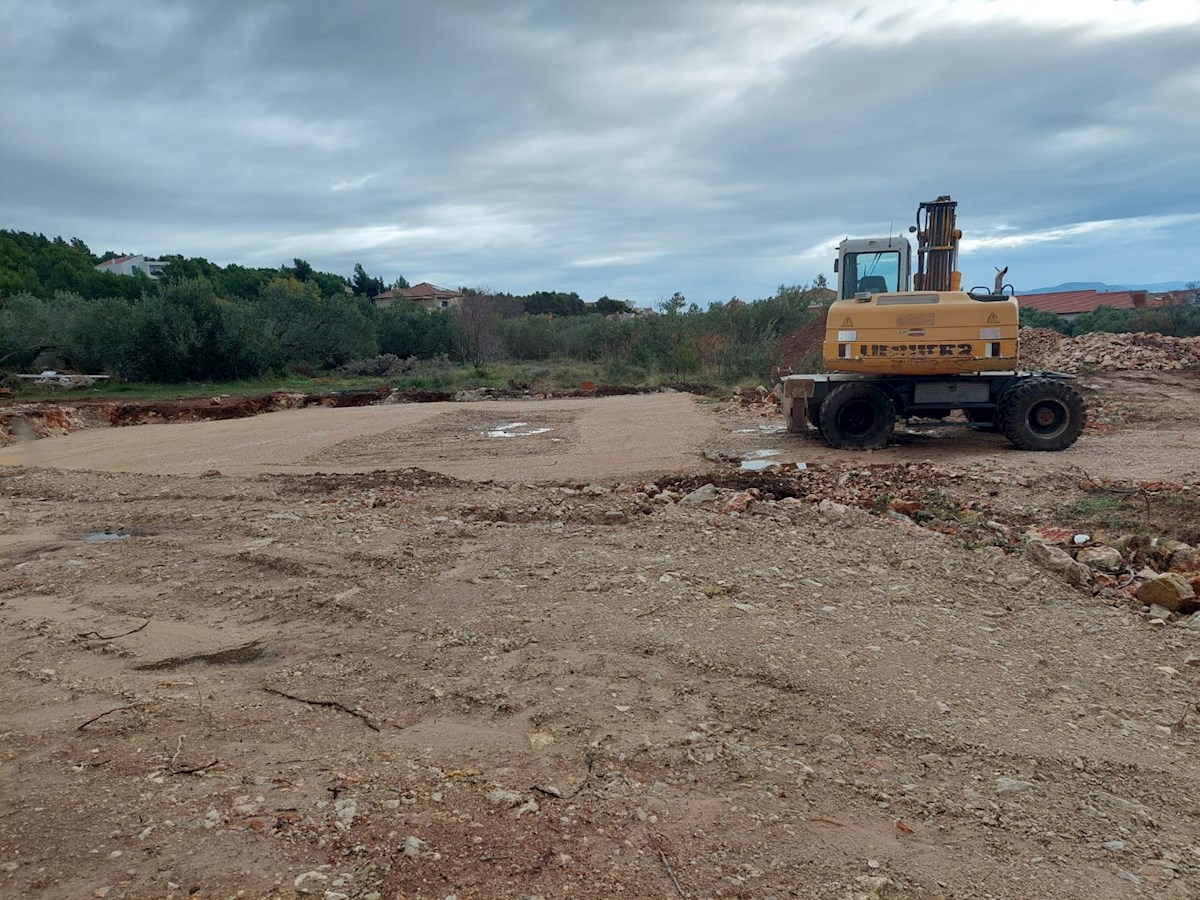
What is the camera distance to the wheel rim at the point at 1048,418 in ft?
34.6

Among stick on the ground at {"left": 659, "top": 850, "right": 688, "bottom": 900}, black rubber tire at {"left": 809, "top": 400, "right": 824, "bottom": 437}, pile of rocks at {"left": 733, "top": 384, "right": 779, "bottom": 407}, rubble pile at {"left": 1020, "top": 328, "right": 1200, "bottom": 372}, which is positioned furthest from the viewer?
rubble pile at {"left": 1020, "top": 328, "right": 1200, "bottom": 372}

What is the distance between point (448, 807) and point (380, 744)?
0.60 m

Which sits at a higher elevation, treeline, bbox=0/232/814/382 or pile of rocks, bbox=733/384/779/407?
treeline, bbox=0/232/814/382

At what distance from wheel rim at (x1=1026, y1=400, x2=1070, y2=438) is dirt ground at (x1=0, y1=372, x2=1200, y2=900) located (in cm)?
249

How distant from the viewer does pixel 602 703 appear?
12.2ft

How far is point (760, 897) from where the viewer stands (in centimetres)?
247

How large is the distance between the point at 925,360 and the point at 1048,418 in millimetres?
1844

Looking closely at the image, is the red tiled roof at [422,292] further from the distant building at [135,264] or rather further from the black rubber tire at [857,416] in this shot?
the black rubber tire at [857,416]

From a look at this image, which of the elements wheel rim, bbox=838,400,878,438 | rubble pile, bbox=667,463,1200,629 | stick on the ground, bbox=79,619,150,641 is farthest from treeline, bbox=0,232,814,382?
stick on the ground, bbox=79,619,150,641

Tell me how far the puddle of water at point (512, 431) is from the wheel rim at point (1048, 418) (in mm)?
7803

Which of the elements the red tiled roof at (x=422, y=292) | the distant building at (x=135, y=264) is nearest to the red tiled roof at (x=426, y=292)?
the red tiled roof at (x=422, y=292)

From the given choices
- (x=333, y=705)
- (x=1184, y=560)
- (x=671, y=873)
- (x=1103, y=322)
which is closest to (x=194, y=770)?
(x=333, y=705)

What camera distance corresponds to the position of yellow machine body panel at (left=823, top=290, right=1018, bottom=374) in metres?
10.3

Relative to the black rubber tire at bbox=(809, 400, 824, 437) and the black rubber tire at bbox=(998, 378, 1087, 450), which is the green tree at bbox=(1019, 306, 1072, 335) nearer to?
the black rubber tire at bbox=(998, 378, 1087, 450)
